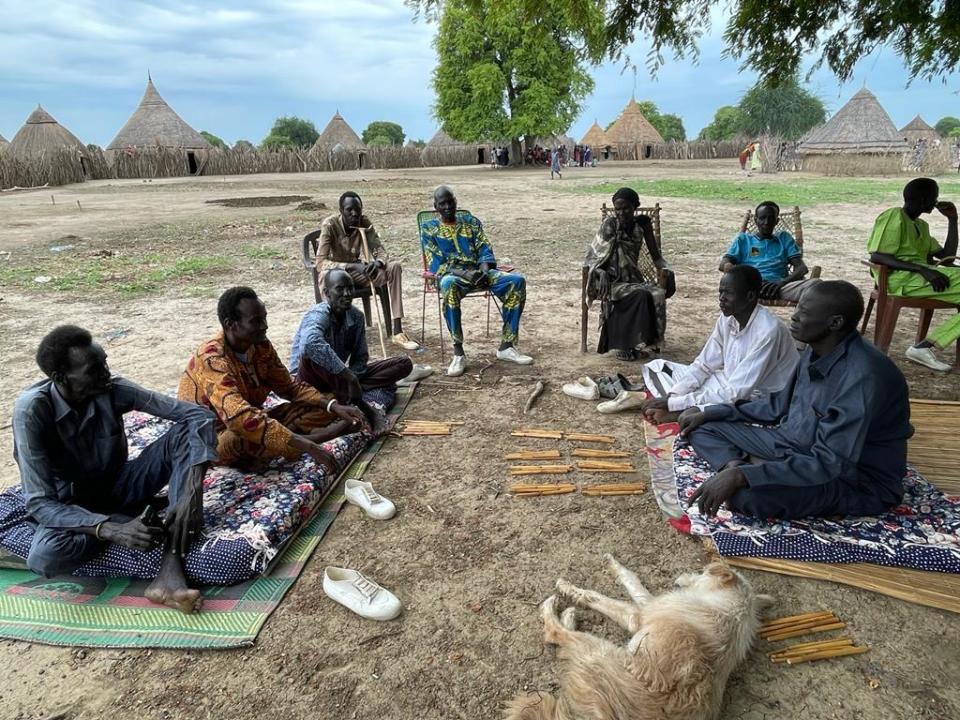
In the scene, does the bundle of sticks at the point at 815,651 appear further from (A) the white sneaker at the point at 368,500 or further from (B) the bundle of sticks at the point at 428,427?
(B) the bundle of sticks at the point at 428,427

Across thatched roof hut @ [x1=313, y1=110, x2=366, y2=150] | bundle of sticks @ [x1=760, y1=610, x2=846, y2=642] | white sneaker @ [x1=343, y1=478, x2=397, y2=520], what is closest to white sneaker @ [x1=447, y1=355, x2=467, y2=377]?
white sneaker @ [x1=343, y1=478, x2=397, y2=520]

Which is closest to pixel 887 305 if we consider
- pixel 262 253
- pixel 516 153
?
pixel 262 253

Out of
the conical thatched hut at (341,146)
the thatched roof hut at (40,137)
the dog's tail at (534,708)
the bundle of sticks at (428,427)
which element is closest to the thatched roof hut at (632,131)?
the conical thatched hut at (341,146)

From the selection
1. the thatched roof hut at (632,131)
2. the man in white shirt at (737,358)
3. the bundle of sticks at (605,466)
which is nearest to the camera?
the bundle of sticks at (605,466)

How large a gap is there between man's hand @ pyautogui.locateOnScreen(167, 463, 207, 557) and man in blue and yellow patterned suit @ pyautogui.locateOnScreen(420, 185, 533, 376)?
2487mm

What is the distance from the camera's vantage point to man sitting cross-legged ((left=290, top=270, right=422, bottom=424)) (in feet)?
12.0

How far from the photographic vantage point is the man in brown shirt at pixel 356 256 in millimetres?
5352

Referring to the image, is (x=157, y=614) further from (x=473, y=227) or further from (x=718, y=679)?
(x=473, y=227)

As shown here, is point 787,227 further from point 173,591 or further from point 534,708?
point 173,591

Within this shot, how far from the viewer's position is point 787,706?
194 centimetres

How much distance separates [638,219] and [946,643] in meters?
3.89

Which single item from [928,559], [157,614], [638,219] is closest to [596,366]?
[638,219]

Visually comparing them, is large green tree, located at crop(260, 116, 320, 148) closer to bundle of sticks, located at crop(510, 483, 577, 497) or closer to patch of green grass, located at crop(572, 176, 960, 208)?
patch of green grass, located at crop(572, 176, 960, 208)

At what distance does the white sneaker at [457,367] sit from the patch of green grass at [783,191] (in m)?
12.3
